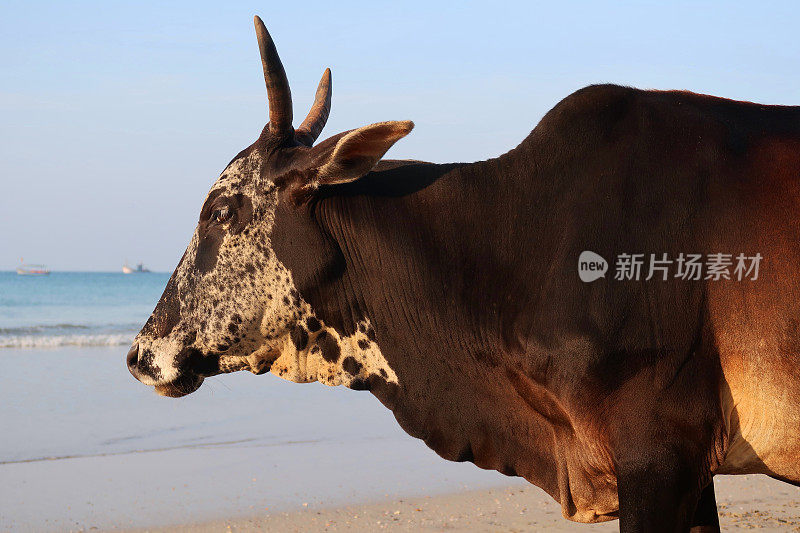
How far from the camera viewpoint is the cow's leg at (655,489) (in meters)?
2.96

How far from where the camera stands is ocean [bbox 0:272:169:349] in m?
21.1

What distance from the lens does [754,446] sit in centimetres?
307

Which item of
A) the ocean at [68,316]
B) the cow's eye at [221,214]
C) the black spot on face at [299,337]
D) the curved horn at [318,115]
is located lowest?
the ocean at [68,316]

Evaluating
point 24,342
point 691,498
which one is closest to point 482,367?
point 691,498

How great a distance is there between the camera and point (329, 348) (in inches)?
151

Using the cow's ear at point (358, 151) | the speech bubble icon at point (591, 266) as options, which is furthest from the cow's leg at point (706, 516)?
the cow's ear at point (358, 151)

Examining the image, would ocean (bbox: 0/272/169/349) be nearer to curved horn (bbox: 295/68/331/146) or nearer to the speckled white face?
curved horn (bbox: 295/68/331/146)

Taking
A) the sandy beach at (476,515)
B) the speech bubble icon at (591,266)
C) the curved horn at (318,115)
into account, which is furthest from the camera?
the sandy beach at (476,515)

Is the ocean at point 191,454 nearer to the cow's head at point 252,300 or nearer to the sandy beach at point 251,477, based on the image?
the sandy beach at point 251,477

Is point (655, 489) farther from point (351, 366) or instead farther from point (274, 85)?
point (274, 85)

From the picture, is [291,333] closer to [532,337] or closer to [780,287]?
[532,337]

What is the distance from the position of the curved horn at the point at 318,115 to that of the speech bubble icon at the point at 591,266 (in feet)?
4.95

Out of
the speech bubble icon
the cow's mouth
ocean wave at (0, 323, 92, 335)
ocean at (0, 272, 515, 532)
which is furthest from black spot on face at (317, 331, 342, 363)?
ocean wave at (0, 323, 92, 335)

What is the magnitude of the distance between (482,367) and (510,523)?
305 centimetres
